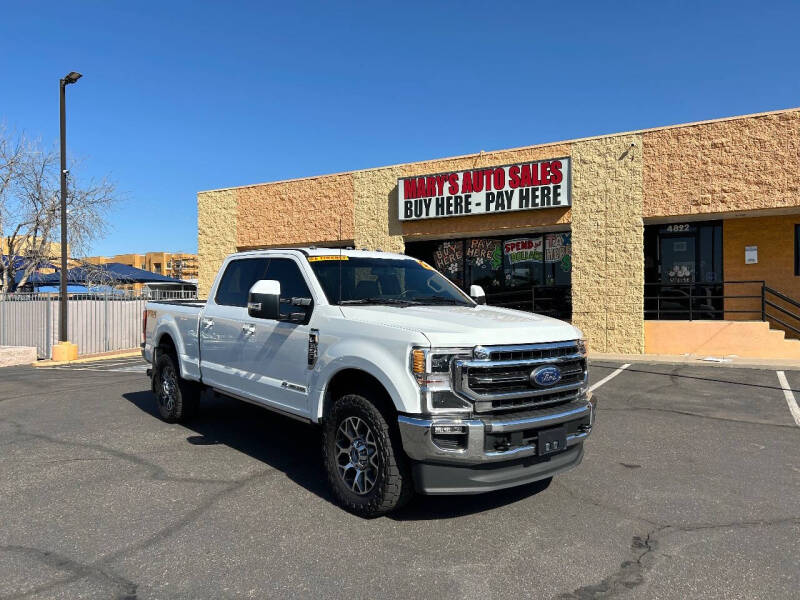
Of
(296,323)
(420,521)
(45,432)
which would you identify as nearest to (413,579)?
(420,521)

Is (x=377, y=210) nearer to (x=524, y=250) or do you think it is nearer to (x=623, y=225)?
(x=524, y=250)

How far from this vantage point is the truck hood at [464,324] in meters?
3.96

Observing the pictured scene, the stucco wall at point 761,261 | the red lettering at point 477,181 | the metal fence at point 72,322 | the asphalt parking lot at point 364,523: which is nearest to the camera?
the asphalt parking lot at point 364,523

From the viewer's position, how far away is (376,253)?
19.8 ft

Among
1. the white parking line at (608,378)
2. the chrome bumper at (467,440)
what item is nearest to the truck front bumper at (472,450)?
the chrome bumper at (467,440)

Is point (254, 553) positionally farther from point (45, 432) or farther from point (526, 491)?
point (45, 432)

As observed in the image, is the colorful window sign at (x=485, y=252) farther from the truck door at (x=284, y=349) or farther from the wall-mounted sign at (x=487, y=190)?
the truck door at (x=284, y=349)

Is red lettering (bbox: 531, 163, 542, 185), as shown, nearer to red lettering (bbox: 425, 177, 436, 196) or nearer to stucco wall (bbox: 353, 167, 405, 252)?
red lettering (bbox: 425, 177, 436, 196)

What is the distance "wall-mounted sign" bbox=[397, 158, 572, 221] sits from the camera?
1578 centimetres

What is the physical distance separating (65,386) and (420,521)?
358 inches

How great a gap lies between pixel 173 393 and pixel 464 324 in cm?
455

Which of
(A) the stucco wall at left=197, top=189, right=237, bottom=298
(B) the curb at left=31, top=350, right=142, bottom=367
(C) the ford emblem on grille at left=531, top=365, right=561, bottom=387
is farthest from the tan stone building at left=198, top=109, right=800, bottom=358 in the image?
(C) the ford emblem on grille at left=531, top=365, right=561, bottom=387

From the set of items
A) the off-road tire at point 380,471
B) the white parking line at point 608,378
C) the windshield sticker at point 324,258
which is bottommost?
the white parking line at point 608,378

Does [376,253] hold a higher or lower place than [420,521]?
higher
